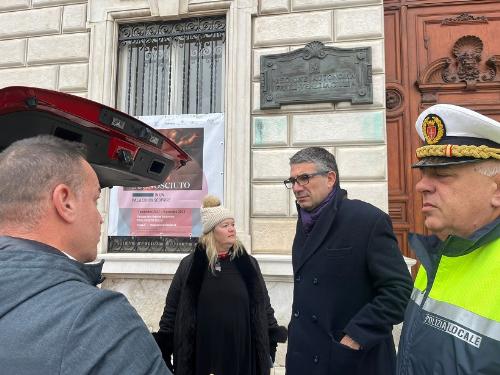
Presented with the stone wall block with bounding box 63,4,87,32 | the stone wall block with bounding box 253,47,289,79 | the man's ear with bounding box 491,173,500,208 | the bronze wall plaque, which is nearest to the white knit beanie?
the man's ear with bounding box 491,173,500,208

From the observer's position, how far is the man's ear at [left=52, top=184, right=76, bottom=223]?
1104 millimetres

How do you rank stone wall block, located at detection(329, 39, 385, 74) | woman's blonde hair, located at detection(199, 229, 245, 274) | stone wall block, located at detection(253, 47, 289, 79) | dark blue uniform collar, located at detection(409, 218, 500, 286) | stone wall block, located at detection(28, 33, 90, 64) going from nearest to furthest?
dark blue uniform collar, located at detection(409, 218, 500, 286) < woman's blonde hair, located at detection(199, 229, 245, 274) < stone wall block, located at detection(329, 39, 385, 74) < stone wall block, located at detection(253, 47, 289, 79) < stone wall block, located at detection(28, 33, 90, 64)

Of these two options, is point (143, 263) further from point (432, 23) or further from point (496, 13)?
point (496, 13)

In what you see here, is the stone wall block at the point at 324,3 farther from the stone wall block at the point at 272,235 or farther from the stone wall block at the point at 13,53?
the stone wall block at the point at 13,53

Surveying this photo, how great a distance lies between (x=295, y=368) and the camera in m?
2.46

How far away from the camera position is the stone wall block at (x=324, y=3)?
5535 millimetres

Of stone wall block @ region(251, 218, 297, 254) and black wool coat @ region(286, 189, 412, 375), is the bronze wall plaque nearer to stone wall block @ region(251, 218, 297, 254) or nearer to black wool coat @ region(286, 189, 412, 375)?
stone wall block @ region(251, 218, 297, 254)

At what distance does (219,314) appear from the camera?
10.5 ft

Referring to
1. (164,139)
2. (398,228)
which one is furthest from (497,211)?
(398,228)

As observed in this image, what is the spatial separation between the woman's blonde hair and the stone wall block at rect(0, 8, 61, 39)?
15.2 feet

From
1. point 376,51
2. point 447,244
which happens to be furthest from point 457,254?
point 376,51

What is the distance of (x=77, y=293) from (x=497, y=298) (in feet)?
3.47

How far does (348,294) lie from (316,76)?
12.1ft

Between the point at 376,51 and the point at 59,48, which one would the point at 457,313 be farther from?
the point at 59,48
